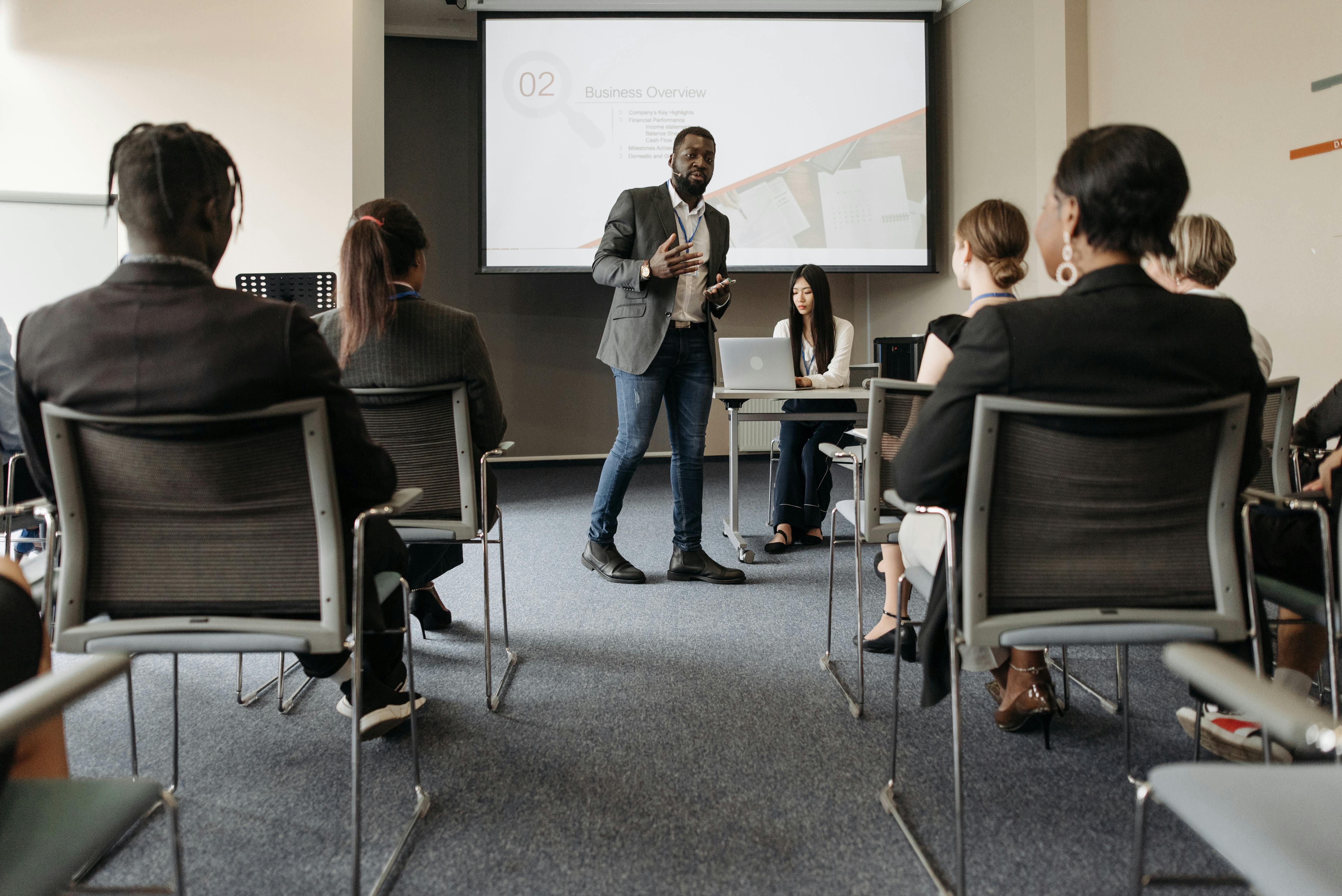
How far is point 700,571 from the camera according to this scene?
288 centimetres

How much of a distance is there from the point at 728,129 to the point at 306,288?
294 centimetres

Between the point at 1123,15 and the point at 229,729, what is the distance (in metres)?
4.56

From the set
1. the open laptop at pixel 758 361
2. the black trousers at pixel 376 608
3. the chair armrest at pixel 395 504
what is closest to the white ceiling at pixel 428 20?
the open laptop at pixel 758 361

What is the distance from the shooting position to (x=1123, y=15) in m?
3.71

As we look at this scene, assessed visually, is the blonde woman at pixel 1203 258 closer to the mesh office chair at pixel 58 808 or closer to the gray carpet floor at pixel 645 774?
the gray carpet floor at pixel 645 774

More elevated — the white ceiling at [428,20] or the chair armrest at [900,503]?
the white ceiling at [428,20]

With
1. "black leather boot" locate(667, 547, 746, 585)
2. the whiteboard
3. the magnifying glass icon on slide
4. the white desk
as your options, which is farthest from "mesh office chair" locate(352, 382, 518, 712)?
the magnifying glass icon on slide

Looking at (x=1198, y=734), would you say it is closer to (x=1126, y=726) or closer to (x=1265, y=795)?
(x=1126, y=726)

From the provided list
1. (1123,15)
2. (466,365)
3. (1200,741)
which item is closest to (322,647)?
(466,365)

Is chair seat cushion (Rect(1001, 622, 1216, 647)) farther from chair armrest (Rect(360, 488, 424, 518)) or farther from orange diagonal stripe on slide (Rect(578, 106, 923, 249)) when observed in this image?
orange diagonal stripe on slide (Rect(578, 106, 923, 249))

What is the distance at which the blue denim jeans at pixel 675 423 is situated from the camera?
109 inches

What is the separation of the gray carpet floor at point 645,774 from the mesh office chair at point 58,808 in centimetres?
42

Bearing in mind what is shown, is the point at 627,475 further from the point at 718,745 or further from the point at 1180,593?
the point at 1180,593

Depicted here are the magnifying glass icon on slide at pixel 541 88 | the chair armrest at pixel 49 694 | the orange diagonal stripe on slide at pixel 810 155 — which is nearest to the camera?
the chair armrest at pixel 49 694
